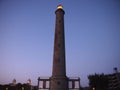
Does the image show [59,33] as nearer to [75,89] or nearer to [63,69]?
[63,69]

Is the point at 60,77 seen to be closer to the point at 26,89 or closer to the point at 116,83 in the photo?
the point at 26,89

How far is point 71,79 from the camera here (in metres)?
30.8

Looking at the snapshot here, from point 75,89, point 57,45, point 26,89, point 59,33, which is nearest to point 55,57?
point 57,45

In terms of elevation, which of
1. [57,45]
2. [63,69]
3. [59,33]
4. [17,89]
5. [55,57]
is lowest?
[17,89]

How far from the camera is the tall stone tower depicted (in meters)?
26.7

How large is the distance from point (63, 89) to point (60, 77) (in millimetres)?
2385

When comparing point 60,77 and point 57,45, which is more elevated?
point 57,45

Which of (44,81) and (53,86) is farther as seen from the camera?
(44,81)

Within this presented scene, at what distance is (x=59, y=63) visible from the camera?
90.9 feet

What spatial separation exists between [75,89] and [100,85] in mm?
15910

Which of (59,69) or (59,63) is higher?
(59,63)

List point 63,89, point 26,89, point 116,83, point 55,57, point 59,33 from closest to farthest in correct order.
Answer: point 63,89 < point 55,57 < point 59,33 < point 26,89 < point 116,83

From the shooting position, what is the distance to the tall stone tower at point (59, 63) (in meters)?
26.7

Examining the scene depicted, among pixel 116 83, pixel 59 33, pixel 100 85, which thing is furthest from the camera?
pixel 116 83
